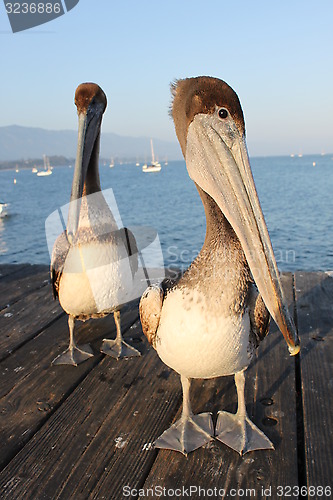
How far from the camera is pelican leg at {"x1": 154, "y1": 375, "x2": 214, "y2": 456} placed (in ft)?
6.70

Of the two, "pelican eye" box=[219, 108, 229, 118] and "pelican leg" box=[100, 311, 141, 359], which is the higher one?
"pelican eye" box=[219, 108, 229, 118]

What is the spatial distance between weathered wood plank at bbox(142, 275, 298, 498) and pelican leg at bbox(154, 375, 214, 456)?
0.12 feet

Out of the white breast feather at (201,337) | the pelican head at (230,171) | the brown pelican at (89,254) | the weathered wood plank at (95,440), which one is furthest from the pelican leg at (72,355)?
the pelican head at (230,171)

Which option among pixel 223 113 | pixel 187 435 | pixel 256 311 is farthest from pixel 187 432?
pixel 223 113

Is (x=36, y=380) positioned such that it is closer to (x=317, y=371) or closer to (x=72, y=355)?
(x=72, y=355)

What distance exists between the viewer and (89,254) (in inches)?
117

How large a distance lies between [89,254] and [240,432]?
161 cm

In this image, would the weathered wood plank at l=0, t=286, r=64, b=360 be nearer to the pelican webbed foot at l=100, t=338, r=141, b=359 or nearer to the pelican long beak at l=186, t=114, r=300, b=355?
the pelican webbed foot at l=100, t=338, r=141, b=359

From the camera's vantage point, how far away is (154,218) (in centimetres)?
2972

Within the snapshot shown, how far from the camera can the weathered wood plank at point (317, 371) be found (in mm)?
1919

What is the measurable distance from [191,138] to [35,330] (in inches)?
95.0

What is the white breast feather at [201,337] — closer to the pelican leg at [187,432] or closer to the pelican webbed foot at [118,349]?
the pelican leg at [187,432]

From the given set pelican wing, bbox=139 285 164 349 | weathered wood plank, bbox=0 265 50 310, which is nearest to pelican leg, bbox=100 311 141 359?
pelican wing, bbox=139 285 164 349

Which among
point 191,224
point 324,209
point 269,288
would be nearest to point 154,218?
point 191,224
